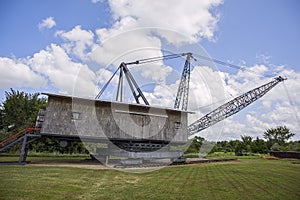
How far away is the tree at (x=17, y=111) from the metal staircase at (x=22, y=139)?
16.1 metres

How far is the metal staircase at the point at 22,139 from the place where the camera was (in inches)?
580

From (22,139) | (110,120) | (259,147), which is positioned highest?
(110,120)

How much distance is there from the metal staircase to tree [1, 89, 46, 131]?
16120 millimetres

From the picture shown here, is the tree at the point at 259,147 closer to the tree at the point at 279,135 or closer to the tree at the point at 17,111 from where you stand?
the tree at the point at 279,135

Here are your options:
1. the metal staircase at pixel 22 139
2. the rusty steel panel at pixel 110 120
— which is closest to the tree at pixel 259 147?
the rusty steel panel at pixel 110 120

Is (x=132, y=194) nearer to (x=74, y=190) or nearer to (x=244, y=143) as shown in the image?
(x=74, y=190)

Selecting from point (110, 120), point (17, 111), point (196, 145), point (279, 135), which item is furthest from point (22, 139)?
point (279, 135)

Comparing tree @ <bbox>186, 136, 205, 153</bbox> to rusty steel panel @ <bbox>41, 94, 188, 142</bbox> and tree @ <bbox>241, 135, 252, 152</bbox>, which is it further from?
rusty steel panel @ <bbox>41, 94, 188, 142</bbox>

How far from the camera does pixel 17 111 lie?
31.4 m

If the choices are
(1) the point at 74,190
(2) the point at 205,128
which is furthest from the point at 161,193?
(2) the point at 205,128

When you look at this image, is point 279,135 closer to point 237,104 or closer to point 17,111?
point 237,104

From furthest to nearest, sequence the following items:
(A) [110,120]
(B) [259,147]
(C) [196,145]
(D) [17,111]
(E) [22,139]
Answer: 1. (C) [196,145]
2. (B) [259,147]
3. (D) [17,111]
4. (A) [110,120]
5. (E) [22,139]

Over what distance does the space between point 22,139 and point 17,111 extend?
60.5ft

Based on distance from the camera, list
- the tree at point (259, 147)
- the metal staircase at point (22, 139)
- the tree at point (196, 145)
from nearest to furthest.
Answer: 1. the metal staircase at point (22, 139)
2. the tree at point (259, 147)
3. the tree at point (196, 145)
